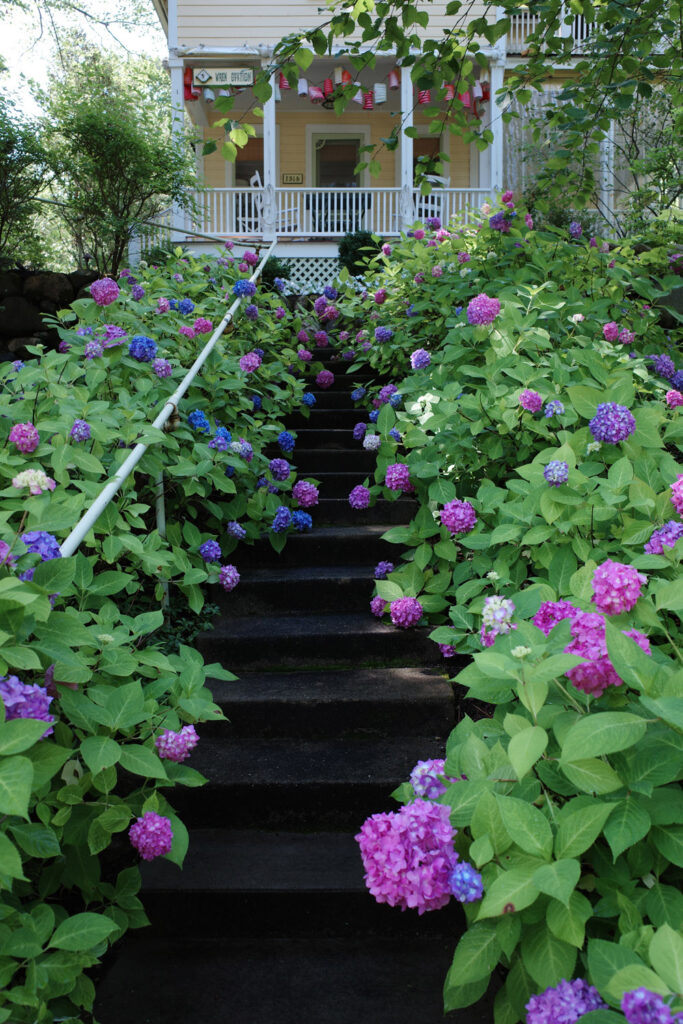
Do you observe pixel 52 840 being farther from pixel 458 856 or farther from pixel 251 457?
pixel 251 457

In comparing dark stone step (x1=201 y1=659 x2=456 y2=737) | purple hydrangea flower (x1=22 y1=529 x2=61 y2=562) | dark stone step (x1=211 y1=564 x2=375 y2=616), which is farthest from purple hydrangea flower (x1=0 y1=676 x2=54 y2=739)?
dark stone step (x1=211 y1=564 x2=375 y2=616)

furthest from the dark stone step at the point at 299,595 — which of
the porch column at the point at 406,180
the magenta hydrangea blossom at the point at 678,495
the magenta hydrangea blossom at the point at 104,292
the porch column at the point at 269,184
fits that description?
the porch column at the point at 406,180

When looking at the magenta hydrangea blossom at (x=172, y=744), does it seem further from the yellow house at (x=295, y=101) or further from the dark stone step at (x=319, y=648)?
the yellow house at (x=295, y=101)

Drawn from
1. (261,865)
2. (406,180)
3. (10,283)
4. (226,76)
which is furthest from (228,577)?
(226,76)

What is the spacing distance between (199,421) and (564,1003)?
7.37 ft

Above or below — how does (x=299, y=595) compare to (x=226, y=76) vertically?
below

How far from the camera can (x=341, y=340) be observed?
16.8 ft

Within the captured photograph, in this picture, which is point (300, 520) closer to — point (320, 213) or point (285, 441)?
point (285, 441)

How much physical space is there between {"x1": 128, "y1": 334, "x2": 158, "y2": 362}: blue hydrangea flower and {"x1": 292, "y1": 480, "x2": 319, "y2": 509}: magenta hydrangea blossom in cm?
87

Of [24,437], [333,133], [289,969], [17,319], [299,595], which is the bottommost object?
[289,969]

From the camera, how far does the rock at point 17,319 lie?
7.07 meters

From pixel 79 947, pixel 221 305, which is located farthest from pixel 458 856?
pixel 221 305

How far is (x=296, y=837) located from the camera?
6.73ft

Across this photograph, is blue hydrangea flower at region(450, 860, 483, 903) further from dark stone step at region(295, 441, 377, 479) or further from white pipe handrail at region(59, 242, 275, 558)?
dark stone step at region(295, 441, 377, 479)
